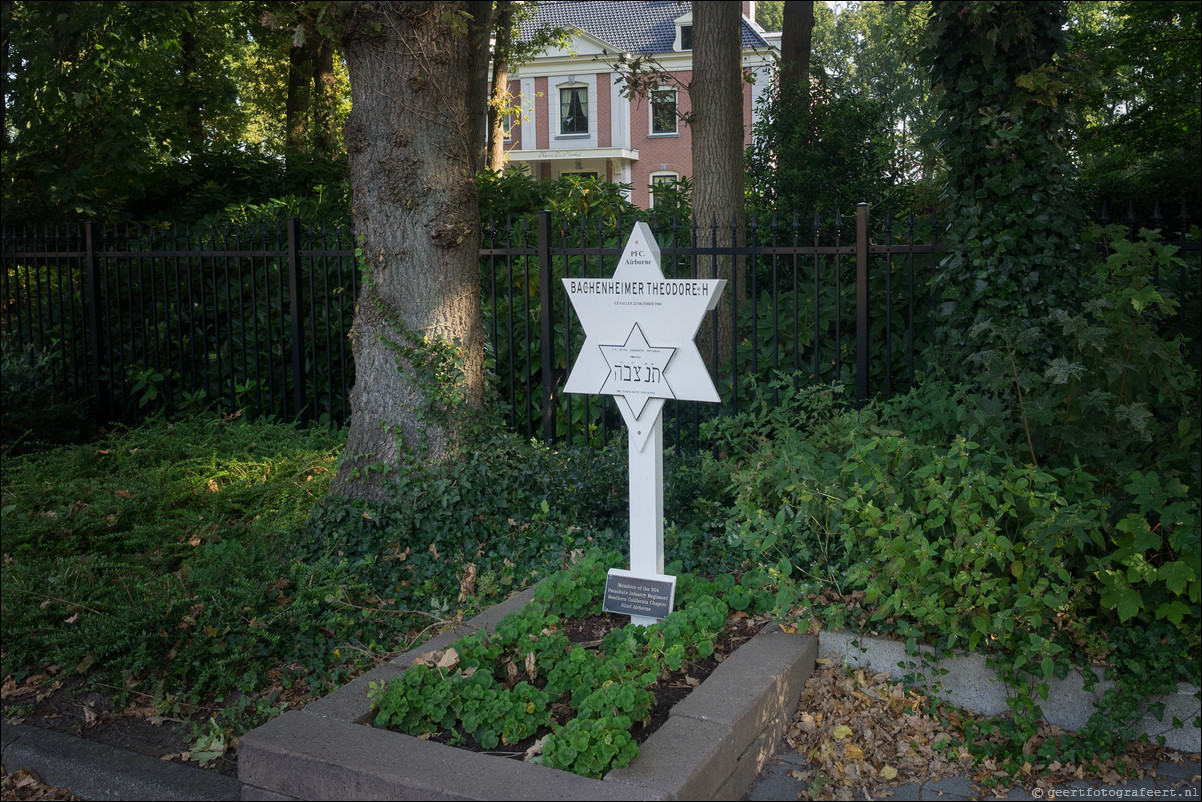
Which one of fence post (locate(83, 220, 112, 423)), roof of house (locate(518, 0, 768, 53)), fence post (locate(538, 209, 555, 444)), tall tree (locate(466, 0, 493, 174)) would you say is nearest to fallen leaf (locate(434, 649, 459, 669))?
fence post (locate(538, 209, 555, 444))

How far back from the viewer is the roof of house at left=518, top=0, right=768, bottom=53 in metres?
34.1

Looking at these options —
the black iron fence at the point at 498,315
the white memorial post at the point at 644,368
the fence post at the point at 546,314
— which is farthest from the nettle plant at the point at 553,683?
the fence post at the point at 546,314

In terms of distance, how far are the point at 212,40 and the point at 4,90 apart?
4573 mm

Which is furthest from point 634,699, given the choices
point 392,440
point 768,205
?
point 768,205

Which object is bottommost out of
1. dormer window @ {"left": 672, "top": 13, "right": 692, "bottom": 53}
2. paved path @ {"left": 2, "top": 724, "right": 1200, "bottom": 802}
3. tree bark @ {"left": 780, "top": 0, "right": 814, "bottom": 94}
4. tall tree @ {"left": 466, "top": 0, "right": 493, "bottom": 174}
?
paved path @ {"left": 2, "top": 724, "right": 1200, "bottom": 802}

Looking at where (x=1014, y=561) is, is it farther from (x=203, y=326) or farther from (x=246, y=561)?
(x=203, y=326)

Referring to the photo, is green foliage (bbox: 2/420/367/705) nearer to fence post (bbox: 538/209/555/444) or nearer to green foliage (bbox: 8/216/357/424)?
fence post (bbox: 538/209/555/444)

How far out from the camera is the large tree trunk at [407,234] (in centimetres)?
561

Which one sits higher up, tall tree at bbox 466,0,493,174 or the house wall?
the house wall

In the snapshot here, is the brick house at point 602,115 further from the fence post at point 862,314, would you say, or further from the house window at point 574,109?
the fence post at point 862,314

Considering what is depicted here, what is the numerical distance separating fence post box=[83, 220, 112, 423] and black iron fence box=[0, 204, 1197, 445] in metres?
0.02

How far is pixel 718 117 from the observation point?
25.1 feet

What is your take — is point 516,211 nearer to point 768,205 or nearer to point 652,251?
point 768,205

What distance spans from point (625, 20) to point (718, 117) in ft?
99.3
